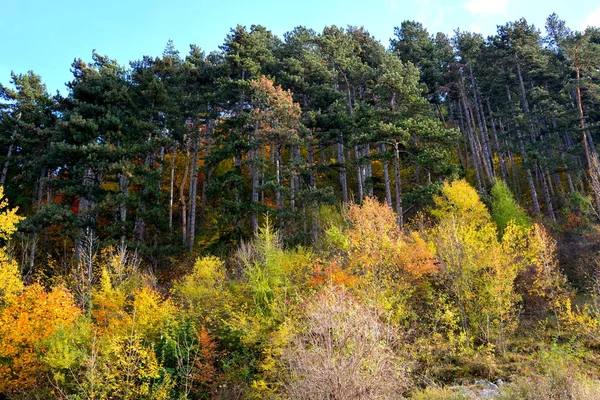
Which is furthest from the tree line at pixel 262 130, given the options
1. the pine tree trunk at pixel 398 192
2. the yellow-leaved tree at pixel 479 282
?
the yellow-leaved tree at pixel 479 282

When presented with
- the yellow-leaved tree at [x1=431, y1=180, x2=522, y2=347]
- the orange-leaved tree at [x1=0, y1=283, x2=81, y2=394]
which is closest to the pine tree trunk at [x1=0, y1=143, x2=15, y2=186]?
the orange-leaved tree at [x1=0, y1=283, x2=81, y2=394]

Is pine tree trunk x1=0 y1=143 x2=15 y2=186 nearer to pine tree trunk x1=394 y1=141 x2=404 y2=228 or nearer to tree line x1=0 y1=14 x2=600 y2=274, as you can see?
tree line x1=0 y1=14 x2=600 y2=274

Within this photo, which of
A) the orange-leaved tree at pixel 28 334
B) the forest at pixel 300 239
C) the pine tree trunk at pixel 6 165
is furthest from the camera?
the pine tree trunk at pixel 6 165

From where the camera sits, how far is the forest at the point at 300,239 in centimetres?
1489

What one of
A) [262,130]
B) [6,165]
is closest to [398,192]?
[262,130]

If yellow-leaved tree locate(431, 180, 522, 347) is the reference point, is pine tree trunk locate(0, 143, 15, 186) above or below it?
above

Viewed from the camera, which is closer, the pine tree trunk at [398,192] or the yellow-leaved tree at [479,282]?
the yellow-leaved tree at [479,282]

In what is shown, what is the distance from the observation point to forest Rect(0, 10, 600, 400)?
14.9 m

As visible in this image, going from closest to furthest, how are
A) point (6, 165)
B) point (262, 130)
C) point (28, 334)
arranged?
point (28, 334) → point (262, 130) → point (6, 165)

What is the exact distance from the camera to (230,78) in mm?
29812

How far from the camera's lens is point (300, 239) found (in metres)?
24.7

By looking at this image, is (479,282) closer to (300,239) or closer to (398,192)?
(398,192)

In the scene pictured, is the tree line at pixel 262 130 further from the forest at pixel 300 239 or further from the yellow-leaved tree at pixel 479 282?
the yellow-leaved tree at pixel 479 282

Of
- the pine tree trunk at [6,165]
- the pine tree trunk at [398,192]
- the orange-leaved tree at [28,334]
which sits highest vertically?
the pine tree trunk at [6,165]
